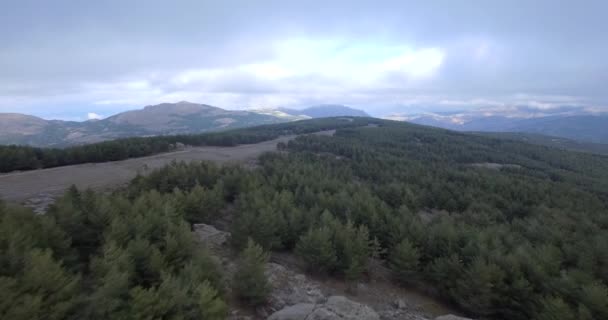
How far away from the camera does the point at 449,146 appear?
83.2 meters

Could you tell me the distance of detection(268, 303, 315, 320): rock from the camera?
25.9ft

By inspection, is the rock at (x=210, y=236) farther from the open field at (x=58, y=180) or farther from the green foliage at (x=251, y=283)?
the open field at (x=58, y=180)

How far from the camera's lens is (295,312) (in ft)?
26.7

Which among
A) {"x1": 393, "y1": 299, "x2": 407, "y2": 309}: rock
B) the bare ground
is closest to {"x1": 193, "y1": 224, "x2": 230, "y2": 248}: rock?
{"x1": 393, "y1": 299, "x2": 407, "y2": 309}: rock

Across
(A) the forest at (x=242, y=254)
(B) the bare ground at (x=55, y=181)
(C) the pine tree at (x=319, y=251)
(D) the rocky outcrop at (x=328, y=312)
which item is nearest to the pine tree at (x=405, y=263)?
(A) the forest at (x=242, y=254)

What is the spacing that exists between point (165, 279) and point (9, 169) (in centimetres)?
2682

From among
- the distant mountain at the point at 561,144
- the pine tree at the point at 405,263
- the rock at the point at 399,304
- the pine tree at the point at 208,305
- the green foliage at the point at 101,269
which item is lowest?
the distant mountain at the point at 561,144

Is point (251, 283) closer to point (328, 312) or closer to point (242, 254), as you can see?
point (242, 254)

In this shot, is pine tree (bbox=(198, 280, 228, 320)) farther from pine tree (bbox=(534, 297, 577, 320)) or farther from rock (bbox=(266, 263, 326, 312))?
pine tree (bbox=(534, 297, 577, 320))

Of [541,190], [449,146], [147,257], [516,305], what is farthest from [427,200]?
[449,146]

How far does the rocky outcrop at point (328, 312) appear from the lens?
26.1 ft

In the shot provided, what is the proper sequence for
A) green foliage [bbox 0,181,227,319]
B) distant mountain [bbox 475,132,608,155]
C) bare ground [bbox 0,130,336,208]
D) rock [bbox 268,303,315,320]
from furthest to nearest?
distant mountain [bbox 475,132,608,155], bare ground [bbox 0,130,336,208], rock [bbox 268,303,315,320], green foliage [bbox 0,181,227,319]

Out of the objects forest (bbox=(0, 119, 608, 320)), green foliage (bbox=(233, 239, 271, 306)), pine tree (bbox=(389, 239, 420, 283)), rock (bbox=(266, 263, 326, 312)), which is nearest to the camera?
forest (bbox=(0, 119, 608, 320))

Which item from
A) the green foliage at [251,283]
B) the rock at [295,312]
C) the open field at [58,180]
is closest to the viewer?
the rock at [295,312]
